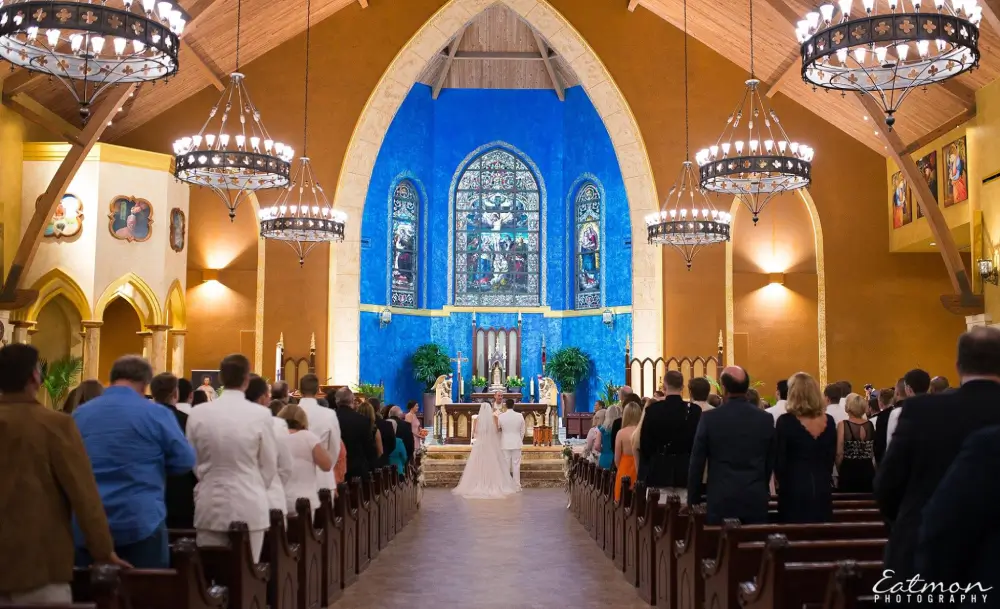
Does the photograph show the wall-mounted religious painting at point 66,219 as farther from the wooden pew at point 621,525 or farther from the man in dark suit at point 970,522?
the man in dark suit at point 970,522

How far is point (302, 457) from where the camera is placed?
5719 mm

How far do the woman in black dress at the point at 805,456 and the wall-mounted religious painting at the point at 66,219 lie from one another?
A: 13.5 m

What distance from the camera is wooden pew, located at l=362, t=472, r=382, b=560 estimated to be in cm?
785

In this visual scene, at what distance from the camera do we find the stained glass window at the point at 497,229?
960 inches

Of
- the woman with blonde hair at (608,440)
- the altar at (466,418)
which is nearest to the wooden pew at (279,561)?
the woman with blonde hair at (608,440)

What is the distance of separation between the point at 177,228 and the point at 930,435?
1598cm

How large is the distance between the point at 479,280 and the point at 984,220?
13.2 metres

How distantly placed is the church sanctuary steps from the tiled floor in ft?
1.06

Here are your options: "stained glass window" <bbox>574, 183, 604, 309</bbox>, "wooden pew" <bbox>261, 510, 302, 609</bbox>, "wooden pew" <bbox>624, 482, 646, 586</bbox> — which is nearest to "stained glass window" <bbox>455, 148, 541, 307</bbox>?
"stained glass window" <bbox>574, 183, 604, 309</bbox>

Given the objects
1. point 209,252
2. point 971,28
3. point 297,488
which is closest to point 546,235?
point 209,252

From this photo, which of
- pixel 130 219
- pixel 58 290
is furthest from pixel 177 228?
pixel 58 290

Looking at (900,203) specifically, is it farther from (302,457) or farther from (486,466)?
(302,457)

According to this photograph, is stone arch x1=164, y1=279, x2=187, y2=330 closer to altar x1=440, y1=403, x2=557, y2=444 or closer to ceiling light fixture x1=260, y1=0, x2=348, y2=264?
ceiling light fixture x1=260, y1=0, x2=348, y2=264

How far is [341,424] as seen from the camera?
7.45 meters
